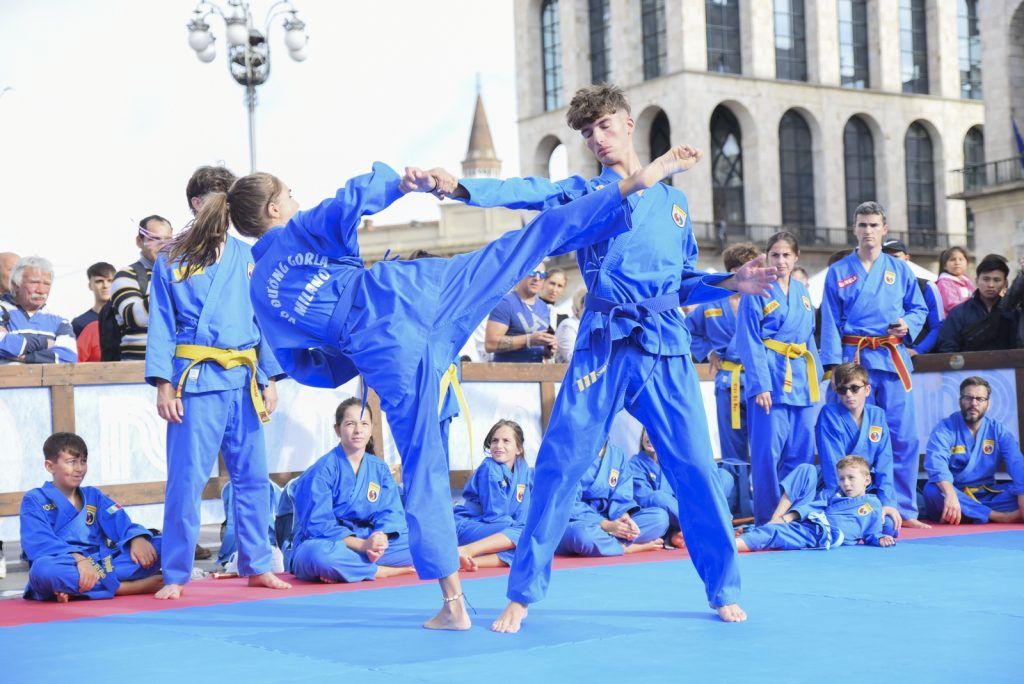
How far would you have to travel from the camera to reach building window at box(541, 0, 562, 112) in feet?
167

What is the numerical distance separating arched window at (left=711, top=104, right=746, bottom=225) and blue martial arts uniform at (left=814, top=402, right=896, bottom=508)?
3912cm

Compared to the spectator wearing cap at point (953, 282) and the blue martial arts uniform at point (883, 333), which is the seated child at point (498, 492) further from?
the spectator wearing cap at point (953, 282)

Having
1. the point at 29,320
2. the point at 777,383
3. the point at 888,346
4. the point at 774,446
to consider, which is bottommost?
the point at 774,446

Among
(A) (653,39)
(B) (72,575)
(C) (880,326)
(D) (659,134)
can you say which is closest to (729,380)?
(C) (880,326)

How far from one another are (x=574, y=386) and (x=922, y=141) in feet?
166

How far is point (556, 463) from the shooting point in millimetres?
4973

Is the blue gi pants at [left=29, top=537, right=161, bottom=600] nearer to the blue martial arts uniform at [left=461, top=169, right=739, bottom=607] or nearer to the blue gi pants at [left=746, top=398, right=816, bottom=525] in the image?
the blue martial arts uniform at [left=461, top=169, right=739, bottom=607]

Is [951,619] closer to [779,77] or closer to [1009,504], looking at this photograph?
[1009,504]

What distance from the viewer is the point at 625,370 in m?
5.04

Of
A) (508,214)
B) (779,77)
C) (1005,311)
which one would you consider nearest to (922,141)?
(779,77)

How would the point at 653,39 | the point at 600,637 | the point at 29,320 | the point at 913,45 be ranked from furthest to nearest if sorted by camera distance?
1. the point at 913,45
2. the point at 653,39
3. the point at 29,320
4. the point at 600,637

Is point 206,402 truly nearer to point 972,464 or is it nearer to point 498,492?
point 498,492

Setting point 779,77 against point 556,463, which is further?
point 779,77

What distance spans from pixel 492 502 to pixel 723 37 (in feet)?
138
